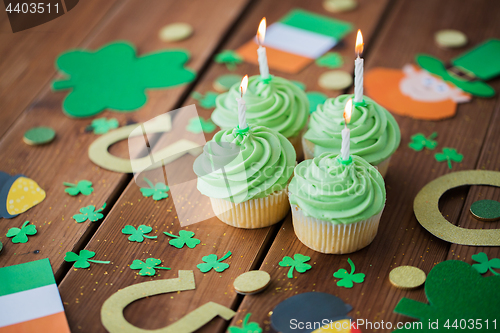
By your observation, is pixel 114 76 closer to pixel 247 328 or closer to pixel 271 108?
pixel 271 108

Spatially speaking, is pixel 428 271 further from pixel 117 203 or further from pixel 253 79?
pixel 117 203

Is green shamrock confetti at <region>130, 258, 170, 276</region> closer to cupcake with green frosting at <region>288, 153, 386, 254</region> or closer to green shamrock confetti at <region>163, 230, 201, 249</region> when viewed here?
green shamrock confetti at <region>163, 230, 201, 249</region>

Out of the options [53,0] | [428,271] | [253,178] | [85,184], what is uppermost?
[53,0]

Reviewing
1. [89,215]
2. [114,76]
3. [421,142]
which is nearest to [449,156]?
[421,142]

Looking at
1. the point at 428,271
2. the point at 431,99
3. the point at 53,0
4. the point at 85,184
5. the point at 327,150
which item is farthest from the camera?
the point at 431,99

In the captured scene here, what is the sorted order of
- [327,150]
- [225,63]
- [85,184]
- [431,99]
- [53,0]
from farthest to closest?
[225,63] → [431,99] → [53,0] → [85,184] → [327,150]

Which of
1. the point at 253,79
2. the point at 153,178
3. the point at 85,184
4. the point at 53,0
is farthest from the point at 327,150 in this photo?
the point at 53,0

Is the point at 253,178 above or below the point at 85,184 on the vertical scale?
above
